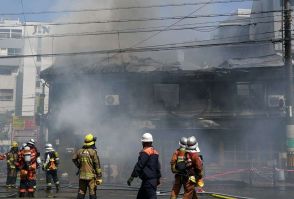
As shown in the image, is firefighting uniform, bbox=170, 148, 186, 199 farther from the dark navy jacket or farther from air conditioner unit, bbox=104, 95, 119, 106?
air conditioner unit, bbox=104, 95, 119, 106

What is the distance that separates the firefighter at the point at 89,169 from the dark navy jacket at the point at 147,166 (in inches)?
61.4

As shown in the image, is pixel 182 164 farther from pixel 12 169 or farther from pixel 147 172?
pixel 12 169

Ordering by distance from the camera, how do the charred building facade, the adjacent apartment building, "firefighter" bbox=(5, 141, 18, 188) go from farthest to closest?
the adjacent apartment building → the charred building facade → "firefighter" bbox=(5, 141, 18, 188)

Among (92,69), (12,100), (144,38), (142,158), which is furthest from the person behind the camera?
(12,100)

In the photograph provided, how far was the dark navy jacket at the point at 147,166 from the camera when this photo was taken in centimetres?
754

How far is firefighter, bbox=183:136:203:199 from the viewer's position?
27.4ft

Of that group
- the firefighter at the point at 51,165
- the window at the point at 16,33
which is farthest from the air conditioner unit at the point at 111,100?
the window at the point at 16,33

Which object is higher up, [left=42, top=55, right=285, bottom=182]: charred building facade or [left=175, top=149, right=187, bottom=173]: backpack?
[left=42, top=55, right=285, bottom=182]: charred building facade

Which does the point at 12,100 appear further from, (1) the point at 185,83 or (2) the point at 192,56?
(1) the point at 185,83

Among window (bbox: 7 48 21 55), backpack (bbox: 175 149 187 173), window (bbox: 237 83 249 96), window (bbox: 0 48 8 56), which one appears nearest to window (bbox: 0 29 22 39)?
window (bbox: 7 48 21 55)

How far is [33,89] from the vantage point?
208 feet

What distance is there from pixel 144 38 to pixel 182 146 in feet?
76.0

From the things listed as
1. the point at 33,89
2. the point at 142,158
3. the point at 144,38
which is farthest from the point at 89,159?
the point at 33,89

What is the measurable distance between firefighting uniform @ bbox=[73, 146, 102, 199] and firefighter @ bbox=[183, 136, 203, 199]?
1.77 meters
